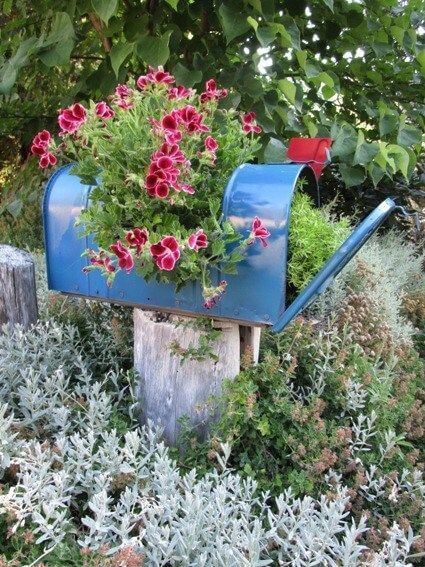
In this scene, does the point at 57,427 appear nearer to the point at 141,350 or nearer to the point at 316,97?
the point at 141,350

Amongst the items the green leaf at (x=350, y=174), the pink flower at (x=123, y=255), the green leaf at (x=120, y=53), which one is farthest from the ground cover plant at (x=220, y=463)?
the green leaf at (x=120, y=53)

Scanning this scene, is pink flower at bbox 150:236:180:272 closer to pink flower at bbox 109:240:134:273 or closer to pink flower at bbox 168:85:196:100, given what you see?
pink flower at bbox 109:240:134:273

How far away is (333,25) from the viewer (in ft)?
9.78

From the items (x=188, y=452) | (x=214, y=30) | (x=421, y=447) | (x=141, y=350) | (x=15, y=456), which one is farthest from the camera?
(x=214, y=30)

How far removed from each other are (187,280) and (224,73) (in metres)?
1.28

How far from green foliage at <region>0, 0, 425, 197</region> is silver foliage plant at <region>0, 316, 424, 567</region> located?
1.23 metres

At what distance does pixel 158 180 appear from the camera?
4.86ft

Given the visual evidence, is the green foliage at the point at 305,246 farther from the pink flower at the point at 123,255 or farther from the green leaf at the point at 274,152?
the green leaf at the point at 274,152

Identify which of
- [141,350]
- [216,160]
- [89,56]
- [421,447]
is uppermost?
[89,56]

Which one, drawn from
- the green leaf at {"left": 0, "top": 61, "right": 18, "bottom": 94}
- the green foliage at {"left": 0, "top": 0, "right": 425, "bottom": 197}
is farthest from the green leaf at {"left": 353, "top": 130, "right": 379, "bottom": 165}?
the green leaf at {"left": 0, "top": 61, "right": 18, "bottom": 94}

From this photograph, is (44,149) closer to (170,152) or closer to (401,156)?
(170,152)

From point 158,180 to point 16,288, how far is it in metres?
1.30

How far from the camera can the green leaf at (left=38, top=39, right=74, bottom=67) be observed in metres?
2.20

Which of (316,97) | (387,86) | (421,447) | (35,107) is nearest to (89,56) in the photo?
(35,107)
